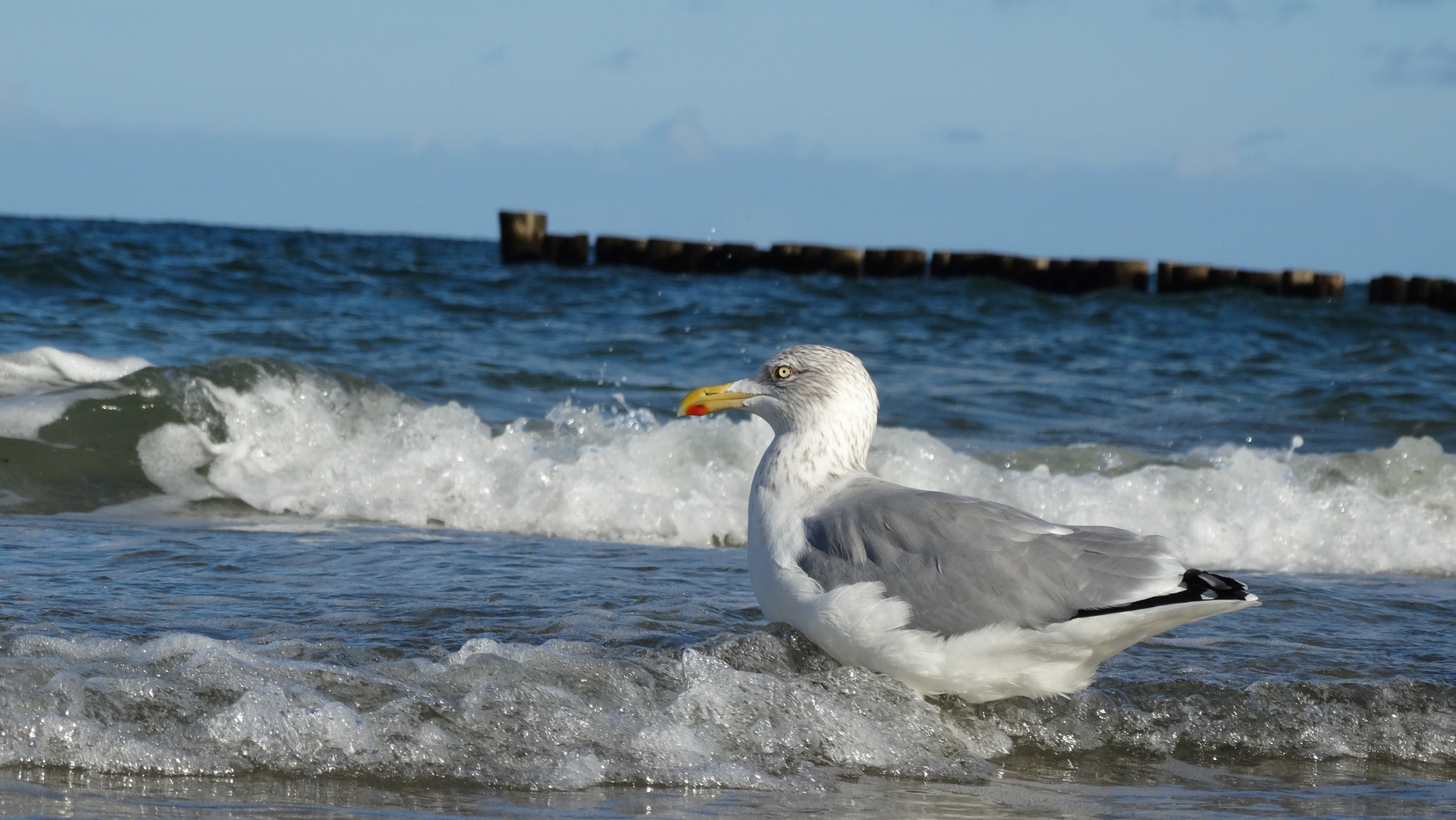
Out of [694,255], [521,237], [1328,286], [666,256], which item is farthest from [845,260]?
[1328,286]

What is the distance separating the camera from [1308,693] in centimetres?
352

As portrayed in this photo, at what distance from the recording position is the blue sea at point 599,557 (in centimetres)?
281

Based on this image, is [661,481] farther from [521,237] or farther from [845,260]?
[521,237]

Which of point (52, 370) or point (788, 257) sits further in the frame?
point (788, 257)

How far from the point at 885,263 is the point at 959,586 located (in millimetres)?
19953

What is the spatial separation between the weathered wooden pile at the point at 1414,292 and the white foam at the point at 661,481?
14.1m

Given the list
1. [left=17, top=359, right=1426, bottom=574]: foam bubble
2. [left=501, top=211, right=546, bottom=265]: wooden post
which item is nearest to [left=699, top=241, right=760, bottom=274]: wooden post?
[left=501, top=211, right=546, bottom=265]: wooden post

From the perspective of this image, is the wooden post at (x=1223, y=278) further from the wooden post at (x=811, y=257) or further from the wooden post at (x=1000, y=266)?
the wooden post at (x=811, y=257)

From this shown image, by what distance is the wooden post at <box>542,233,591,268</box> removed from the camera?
909 inches

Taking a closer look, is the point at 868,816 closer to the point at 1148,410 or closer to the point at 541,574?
the point at 541,574

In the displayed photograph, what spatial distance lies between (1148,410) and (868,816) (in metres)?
7.23

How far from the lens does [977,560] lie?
3074 millimetres

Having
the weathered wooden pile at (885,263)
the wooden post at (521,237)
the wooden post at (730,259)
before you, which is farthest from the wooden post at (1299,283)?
the wooden post at (521,237)

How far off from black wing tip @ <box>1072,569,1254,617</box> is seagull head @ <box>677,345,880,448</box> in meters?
0.84
